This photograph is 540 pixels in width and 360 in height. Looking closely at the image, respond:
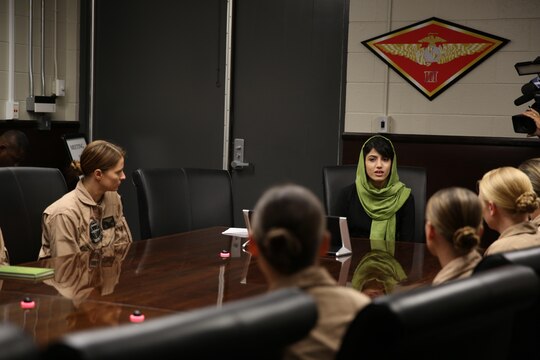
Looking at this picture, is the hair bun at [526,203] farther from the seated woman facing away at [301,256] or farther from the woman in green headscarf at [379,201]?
the woman in green headscarf at [379,201]

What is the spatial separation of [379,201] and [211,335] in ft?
11.6

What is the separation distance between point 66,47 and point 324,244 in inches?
199

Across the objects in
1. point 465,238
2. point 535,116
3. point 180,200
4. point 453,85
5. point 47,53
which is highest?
point 47,53

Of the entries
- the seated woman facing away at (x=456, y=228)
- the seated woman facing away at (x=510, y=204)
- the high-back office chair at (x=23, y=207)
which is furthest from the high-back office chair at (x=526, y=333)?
the high-back office chair at (x=23, y=207)

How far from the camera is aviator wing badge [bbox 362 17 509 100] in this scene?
5.49 meters

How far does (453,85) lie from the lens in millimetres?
5562

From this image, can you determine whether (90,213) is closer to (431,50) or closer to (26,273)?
(26,273)

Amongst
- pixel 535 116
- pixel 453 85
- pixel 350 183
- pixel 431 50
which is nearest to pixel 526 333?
pixel 350 183

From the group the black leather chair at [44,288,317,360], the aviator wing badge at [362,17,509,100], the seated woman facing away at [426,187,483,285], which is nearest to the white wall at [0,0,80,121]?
the aviator wing badge at [362,17,509,100]

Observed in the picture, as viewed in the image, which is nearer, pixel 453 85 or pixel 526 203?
pixel 526 203

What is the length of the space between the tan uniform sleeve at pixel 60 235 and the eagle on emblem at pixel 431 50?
2835mm

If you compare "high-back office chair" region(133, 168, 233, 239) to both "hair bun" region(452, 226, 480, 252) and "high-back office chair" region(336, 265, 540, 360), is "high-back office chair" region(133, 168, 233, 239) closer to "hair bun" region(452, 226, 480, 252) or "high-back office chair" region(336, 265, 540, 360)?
"hair bun" region(452, 226, 480, 252)

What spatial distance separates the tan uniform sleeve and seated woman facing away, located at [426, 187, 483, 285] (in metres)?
1.71

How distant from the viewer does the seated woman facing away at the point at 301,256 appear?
1610 mm
